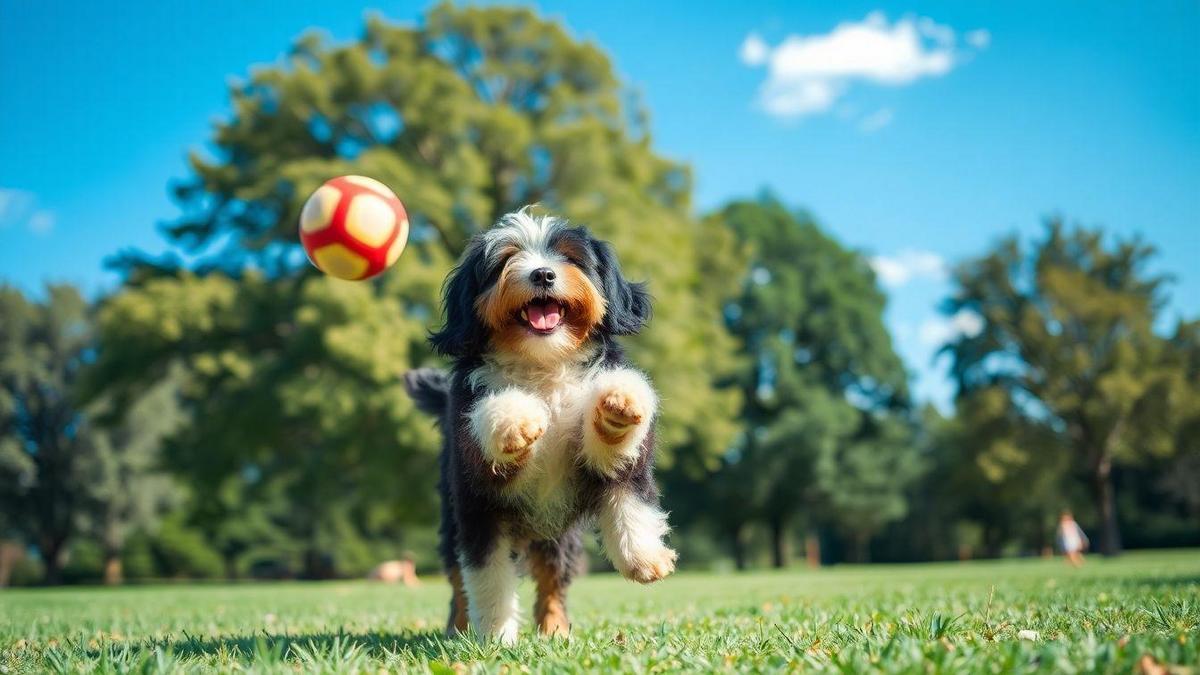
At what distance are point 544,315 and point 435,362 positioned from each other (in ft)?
A: 51.6

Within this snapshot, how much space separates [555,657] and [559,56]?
21777 millimetres

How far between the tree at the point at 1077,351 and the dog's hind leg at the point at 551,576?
28.6 m

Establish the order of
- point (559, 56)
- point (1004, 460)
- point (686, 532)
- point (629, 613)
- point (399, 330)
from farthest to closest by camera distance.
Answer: point (686, 532) < point (1004, 460) < point (559, 56) < point (399, 330) < point (629, 613)

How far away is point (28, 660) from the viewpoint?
12.1 feet

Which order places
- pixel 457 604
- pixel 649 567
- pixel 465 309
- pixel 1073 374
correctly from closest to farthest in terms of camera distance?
pixel 649 567, pixel 465 309, pixel 457 604, pixel 1073 374

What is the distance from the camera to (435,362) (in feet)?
63.1

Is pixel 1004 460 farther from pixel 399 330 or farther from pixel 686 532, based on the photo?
pixel 399 330

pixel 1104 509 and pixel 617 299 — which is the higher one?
pixel 617 299

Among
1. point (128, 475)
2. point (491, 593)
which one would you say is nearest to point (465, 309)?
point (491, 593)

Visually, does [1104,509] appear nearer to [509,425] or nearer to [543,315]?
[543,315]

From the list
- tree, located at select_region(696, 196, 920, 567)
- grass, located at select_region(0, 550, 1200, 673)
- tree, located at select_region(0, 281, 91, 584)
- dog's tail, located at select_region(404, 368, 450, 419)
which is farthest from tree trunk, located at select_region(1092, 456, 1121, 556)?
tree, located at select_region(0, 281, 91, 584)

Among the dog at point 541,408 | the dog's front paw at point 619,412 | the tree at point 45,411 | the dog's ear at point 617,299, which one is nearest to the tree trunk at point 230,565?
the tree at point 45,411

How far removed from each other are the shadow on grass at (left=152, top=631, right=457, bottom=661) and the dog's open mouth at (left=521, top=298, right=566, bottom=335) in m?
1.39

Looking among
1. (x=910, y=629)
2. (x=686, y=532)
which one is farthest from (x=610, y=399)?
(x=686, y=532)
